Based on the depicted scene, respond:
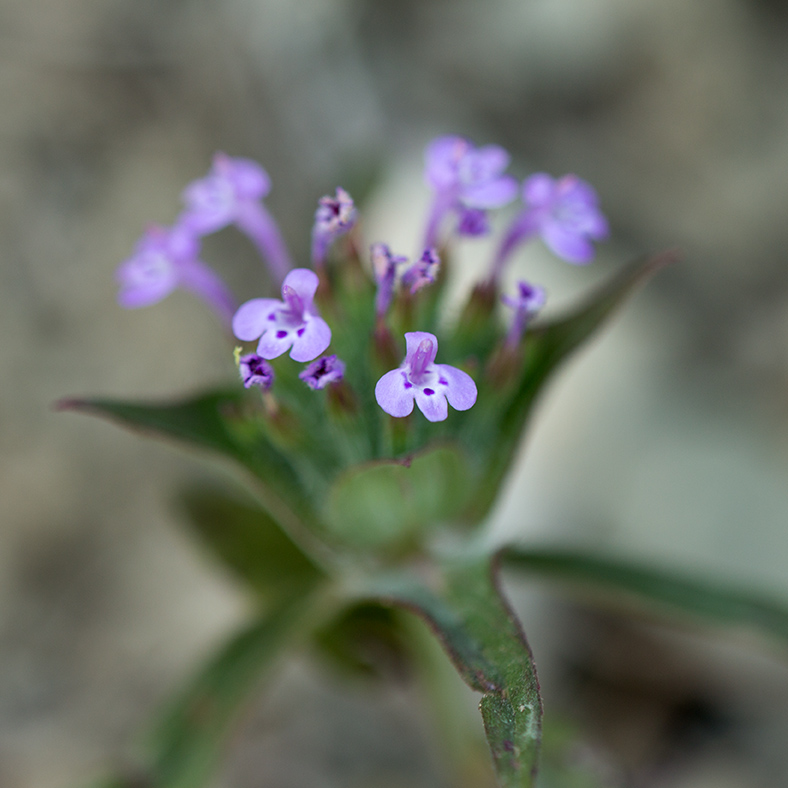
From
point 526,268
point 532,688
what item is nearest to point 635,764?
point 532,688

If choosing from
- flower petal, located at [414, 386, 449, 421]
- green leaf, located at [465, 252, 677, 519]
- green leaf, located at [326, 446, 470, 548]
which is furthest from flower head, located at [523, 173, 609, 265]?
flower petal, located at [414, 386, 449, 421]

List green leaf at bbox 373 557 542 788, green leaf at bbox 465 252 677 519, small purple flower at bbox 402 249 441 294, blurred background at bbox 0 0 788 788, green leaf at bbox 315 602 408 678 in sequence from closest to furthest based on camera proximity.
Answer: green leaf at bbox 373 557 542 788 < small purple flower at bbox 402 249 441 294 < green leaf at bbox 465 252 677 519 < green leaf at bbox 315 602 408 678 < blurred background at bbox 0 0 788 788

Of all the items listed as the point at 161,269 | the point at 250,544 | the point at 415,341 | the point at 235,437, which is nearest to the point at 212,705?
the point at 250,544

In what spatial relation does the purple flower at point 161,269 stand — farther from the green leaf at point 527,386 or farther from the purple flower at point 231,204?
the green leaf at point 527,386

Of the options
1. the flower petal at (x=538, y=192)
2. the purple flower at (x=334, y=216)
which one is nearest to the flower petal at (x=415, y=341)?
the purple flower at (x=334, y=216)

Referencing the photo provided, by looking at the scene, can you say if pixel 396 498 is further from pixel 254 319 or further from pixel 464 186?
pixel 464 186

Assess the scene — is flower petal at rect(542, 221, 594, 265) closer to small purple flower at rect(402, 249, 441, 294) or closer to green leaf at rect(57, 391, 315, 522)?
small purple flower at rect(402, 249, 441, 294)
